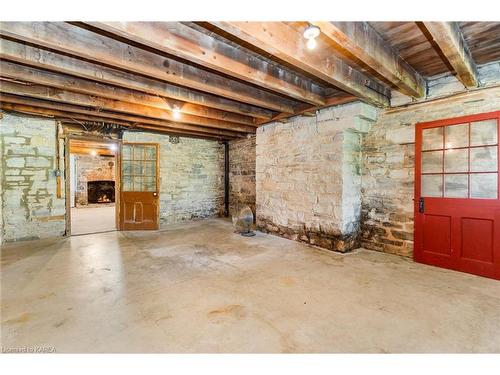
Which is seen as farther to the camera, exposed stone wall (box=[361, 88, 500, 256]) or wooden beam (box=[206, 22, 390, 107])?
exposed stone wall (box=[361, 88, 500, 256])

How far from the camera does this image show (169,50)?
203 cm

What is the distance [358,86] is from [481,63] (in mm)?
1375

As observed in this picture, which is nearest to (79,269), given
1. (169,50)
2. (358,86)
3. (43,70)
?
(43,70)

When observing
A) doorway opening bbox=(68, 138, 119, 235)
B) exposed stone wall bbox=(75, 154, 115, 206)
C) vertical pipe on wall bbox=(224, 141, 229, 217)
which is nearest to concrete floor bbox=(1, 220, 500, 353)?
vertical pipe on wall bbox=(224, 141, 229, 217)

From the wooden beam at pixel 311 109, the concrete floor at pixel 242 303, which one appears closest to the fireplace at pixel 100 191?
the concrete floor at pixel 242 303

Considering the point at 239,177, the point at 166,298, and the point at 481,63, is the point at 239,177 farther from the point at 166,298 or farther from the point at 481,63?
the point at 481,63

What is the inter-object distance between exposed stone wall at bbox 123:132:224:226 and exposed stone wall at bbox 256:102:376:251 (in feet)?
7.83

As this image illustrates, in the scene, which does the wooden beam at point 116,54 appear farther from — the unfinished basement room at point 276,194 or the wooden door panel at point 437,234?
the wooden door panel at point 437,234

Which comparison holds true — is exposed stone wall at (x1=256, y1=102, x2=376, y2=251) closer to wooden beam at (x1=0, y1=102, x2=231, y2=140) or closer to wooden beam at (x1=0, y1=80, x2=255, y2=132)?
wooden beam at (x1=0, y1=80, x2=255, y2=132)

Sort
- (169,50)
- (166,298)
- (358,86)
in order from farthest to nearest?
(358,86)
(166,298)
(169,50)

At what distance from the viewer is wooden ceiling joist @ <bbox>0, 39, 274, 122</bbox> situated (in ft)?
7.17

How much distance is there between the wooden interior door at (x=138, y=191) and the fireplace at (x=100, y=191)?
694 centimetres

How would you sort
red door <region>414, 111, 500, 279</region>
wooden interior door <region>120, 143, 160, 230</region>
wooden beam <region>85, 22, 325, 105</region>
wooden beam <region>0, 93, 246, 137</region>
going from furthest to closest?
wooden interior door <region>120, 143, 160, 230</region>, wooden beam <region>0, 93, 246, 137</region>, red door <region>414, 111, 500, 279</region>, wooden beam <region>85, 22, 325, 105</region>
